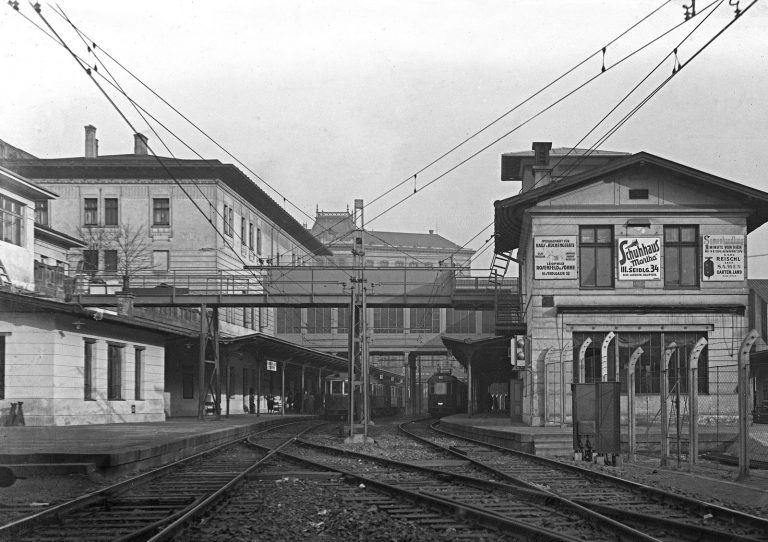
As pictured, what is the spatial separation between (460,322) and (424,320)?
2.91 metres

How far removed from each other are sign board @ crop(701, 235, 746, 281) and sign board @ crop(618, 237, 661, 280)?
1424mm

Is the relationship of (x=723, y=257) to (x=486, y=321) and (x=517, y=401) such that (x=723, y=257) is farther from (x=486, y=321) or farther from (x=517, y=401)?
(x=486, y=321)

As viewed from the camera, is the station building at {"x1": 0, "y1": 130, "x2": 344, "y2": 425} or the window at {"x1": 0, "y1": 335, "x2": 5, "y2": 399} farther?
the station building at {"x1": 0, "y1": 130, "x2": 344, "y2": 425}

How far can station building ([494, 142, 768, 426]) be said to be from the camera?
94.3ft

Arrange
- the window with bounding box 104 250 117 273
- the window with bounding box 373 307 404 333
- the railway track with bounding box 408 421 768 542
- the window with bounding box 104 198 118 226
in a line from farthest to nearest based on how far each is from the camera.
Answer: the window with bounding box 373 307 404 333 < the window with bounding box 104 198 118 226 < the window with bounding box 104 250 117 273 < the railway track with bounding box 408 421 768 542

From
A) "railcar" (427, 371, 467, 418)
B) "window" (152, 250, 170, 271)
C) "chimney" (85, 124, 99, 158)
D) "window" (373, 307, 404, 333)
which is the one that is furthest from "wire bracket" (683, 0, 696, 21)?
"window" (373, 307, 404, 333)

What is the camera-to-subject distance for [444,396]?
185 ft

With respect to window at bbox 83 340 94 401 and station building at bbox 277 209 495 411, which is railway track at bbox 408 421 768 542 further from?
station building at bbox 277 209 495 411

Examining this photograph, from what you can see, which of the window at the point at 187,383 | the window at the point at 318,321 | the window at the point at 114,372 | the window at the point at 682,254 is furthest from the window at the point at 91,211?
the window at the point at 682,254

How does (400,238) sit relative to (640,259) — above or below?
above

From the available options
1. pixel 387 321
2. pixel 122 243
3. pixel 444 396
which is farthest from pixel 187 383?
pixel 387 321

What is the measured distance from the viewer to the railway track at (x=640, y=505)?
28.2 ft

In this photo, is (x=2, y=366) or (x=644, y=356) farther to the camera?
(x=644, y=356)

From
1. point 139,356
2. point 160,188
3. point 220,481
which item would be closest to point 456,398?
point 160,188
